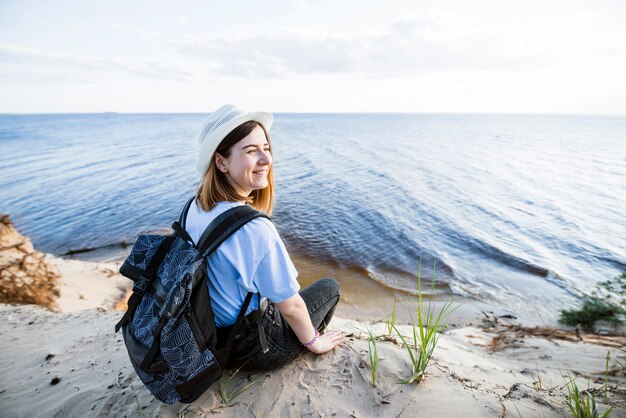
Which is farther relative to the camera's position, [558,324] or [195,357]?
[558,324]

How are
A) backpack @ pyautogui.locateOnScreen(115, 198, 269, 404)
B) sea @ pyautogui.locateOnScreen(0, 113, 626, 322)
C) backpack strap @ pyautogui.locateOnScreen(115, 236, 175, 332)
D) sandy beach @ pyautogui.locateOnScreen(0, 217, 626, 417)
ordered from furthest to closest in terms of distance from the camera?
1. sea @ pyautogui.locateOnScreen(0, 113, 626, 322)
2. sandy beach @ pyautogui.locateOnScreen(0, 217, 626, 417)
3. backpack strap @ pyautogui.locateOnScreen(115, 236, 175, 332)
4. backpack @ pyautogui.locateOnScreen(115, 198, 269, 404)

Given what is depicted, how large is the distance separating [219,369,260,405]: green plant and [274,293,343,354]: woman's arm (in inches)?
23.0

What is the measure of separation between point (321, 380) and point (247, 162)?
1.92 m

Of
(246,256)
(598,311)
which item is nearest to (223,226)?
(246,256)

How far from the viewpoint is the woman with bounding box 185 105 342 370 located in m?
1.90

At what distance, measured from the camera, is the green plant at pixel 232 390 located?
2.45m

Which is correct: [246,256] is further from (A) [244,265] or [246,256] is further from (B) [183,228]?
(B) [183,228]

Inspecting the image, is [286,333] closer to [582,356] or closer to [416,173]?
[582,356]

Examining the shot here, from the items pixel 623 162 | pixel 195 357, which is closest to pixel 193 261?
pixel 195 357

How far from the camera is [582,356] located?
4234mm

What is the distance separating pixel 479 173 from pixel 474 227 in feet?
30.3

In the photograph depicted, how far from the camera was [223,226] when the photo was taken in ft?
6.25

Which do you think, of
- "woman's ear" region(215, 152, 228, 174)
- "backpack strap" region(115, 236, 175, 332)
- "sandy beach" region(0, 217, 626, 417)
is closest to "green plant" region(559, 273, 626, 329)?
"sandy beach" region(0, 217, 626, 417)

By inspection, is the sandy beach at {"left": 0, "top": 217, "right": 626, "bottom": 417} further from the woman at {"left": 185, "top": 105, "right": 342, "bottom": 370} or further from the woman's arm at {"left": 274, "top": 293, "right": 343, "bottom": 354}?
the woman at {"left": 185, "top": 105, "right": 342, "bottom": 370}
